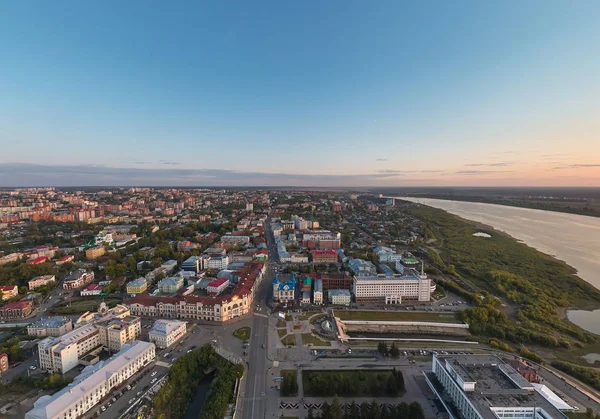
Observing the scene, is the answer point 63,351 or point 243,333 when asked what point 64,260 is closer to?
point 63,351

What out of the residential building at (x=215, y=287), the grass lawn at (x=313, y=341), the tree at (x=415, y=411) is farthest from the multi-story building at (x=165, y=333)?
the tree at (x=415, y=411)

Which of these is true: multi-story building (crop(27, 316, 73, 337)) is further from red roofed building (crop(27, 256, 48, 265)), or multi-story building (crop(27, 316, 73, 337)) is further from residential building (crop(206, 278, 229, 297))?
red roofed building (crop(27, 256, 48, 265))

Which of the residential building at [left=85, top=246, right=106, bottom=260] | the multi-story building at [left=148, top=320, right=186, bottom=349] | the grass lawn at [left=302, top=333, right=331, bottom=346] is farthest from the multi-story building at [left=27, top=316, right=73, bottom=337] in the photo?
the residential building at [left=85, top=246, right=106, bottom=260]

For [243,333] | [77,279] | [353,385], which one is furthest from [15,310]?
[353,385]

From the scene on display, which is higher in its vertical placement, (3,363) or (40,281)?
(40,281)

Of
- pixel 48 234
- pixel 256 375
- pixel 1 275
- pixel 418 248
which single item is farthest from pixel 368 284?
pixel 48 234
